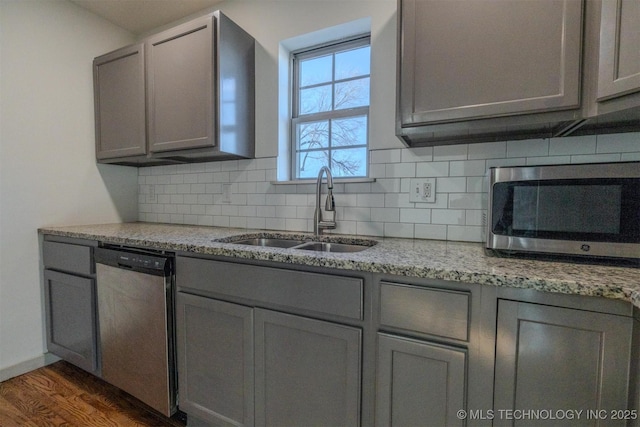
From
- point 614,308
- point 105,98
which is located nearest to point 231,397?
point 614,308

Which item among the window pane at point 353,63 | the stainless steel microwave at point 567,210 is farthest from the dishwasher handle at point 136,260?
the window pane at point 353,63

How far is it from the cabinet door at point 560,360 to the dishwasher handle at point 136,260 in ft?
4.51

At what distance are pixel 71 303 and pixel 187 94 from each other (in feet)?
4.94

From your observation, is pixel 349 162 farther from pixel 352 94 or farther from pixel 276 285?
pixel 276 285

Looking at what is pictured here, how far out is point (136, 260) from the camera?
149 centimetres

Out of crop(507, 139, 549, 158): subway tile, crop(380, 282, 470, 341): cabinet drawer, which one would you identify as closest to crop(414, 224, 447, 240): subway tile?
crop(507, 139, 549, 158): subway tile

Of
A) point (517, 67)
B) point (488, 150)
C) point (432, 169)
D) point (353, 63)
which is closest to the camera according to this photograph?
point (517, 67)

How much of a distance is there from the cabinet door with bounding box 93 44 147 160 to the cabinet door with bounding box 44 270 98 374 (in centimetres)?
92

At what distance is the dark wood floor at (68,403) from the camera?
60.6 inches

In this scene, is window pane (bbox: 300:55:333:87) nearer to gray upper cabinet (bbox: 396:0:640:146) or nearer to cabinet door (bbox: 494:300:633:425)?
gray upper cabinet (bbox: 396:0:640:146)

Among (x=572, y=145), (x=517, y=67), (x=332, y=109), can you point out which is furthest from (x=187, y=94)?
(x=572, y=145)

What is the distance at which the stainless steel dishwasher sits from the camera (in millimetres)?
1426

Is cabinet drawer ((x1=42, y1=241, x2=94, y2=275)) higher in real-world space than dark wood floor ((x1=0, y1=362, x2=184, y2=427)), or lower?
higher

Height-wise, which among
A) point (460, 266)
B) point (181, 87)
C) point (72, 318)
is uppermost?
point (181, 87)
